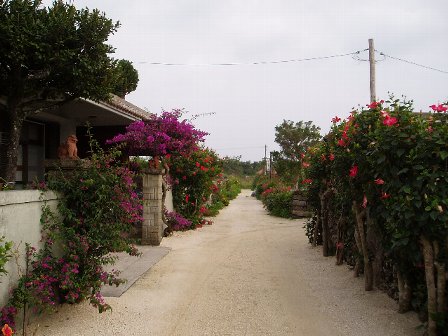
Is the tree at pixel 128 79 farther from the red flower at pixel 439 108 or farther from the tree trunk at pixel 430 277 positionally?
the tree trunk at pixel 430 277

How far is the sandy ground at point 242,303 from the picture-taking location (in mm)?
3926

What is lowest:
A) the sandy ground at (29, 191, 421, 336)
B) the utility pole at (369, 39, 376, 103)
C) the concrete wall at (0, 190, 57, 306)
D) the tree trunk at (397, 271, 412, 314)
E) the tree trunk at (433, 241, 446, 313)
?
the sandy ground at (29, 191, 421, 336)

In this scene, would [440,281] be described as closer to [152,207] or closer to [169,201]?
[152,207]

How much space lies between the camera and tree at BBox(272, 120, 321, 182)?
29.2 meters

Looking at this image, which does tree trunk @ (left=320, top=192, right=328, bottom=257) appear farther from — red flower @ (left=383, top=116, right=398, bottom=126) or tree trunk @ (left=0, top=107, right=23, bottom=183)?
tree trunk @ (left=0, top=107, right=23, bottom=183)

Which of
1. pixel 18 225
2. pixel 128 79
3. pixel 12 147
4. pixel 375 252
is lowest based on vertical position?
pixel 375 252

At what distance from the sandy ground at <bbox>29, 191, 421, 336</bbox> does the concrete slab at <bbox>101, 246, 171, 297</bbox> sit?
0.35 ft

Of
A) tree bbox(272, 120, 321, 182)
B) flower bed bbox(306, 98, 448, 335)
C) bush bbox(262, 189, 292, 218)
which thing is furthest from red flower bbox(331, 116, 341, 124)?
tree bbox(272, 120, 321, 182)

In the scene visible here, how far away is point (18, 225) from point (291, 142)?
2813cm

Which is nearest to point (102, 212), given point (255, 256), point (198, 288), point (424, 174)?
point (198, 288)

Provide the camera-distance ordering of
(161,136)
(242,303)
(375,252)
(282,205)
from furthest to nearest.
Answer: (282,205)
(161,136)
(375,252)
(242,303)

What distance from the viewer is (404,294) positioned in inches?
161

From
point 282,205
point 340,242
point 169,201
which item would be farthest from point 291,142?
point 340,242

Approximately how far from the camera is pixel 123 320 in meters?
4.16
